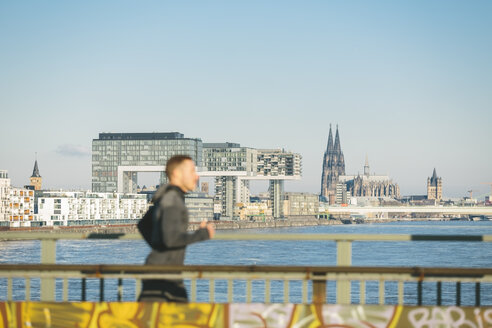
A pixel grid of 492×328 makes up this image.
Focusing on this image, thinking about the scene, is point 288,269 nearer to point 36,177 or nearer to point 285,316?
point 285,316

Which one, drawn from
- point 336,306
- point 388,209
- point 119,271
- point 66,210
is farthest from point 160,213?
point 388,209

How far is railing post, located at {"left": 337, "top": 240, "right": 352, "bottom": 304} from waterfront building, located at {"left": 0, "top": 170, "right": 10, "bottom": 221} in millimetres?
106561

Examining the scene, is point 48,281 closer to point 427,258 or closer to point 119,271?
point 119,271

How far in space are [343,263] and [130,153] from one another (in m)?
145

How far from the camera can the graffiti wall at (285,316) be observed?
4012 mm

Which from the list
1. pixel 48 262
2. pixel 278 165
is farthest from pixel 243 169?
pixel 48 262

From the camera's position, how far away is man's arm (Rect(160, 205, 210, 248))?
3986 millimetres

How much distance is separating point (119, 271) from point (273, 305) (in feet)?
2.61

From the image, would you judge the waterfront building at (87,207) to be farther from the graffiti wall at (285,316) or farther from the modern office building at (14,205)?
the graffiti wall at (285,316)

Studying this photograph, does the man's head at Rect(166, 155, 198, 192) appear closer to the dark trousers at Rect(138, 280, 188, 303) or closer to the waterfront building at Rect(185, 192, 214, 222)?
the dark trousers at Rect(138, 280, 188, 303)

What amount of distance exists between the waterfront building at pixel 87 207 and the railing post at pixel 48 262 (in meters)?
113

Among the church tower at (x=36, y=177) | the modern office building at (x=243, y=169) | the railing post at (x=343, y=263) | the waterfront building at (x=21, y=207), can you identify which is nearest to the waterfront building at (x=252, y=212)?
the modern office building at (x=243, y=169)

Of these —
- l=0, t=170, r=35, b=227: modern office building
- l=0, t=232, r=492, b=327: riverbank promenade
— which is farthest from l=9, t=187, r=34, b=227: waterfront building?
l=0, t=232, r=492, b=327: riverbank promenade

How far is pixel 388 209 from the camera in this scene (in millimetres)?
181500
